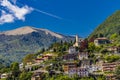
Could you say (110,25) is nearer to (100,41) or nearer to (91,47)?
(100,41)

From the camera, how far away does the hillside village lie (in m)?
82.0

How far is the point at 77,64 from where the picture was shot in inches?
3578

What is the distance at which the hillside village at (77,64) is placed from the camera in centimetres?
8200

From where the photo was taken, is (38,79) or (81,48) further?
(81,48)

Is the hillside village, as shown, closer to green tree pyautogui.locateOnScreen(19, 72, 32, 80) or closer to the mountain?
green tree pyautogui.locateOnScreen(19, 72, 32, 80)

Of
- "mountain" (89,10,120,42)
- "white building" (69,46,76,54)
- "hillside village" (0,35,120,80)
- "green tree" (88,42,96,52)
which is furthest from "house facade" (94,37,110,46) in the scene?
"mountain" (89,10,120,42)

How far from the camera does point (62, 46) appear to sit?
109625mm

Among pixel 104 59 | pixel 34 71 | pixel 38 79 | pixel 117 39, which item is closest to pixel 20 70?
pixel 34 71

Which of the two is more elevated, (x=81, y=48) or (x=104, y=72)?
(x=81, y=48)

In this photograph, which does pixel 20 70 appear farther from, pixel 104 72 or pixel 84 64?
pixel 104 72

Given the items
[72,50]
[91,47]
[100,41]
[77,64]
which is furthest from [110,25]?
[77,64]

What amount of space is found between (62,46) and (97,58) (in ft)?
67.0

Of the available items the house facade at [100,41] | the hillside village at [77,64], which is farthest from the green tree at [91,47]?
the house facade at [100,41]

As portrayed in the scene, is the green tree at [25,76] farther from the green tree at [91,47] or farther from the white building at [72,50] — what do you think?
the green tree at [91,47]
